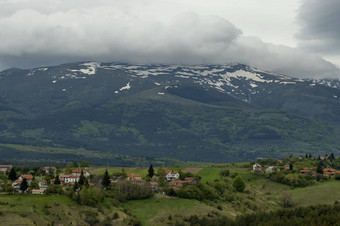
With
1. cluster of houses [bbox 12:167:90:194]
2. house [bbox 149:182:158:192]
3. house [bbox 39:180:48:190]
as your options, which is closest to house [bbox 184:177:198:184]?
house [bbox 149:182:158:192]

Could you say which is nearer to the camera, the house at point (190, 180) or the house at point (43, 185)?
the house at point (43, 185)

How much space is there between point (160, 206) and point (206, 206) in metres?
16.4

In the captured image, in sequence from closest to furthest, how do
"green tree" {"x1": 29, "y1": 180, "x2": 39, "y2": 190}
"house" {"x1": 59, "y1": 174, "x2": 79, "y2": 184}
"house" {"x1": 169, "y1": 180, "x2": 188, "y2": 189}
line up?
"green tree" {"x1": 29, "y1": 180, "x2": 39, "y2": 190}
"house" {"x1": 169, "y1": 180, "x2": 188, "y2": 189}
"house" {"x1": 59, "y1": 174, "x2": 79, "y2": 184}

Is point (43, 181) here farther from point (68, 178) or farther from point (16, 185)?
point (68, 178)

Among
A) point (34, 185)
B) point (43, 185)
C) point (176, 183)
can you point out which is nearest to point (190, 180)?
point (176, 183)

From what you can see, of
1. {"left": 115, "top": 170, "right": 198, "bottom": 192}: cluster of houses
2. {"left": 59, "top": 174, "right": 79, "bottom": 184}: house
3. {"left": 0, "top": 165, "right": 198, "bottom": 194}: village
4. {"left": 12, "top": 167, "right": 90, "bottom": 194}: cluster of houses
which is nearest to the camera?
{"left": 0, "top": 165, "right": 198, "bottom": 194}: village

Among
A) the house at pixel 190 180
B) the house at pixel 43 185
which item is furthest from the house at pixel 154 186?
the house at pixel 43 185

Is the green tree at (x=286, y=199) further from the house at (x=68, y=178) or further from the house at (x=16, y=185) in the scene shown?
the house at (x=16, y=185)

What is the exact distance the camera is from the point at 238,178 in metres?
194

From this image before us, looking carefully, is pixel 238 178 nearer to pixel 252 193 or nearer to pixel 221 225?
pixel 252 193

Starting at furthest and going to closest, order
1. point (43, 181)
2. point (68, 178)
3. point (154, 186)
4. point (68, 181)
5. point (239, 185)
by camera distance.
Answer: point (239, 185), point (68, 178), point (68, 181), point (154, 186), point (43, 181)

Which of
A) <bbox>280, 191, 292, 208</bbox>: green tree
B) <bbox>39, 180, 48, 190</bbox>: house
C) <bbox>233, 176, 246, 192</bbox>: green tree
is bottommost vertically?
<bbox>280, 191, 292, 208</bbox>: green tree

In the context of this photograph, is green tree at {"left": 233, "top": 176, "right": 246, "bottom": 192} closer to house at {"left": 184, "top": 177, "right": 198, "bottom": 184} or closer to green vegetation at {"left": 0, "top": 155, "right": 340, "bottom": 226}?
green vegetation at {"left": 0, "top": 155, "right": 340, "bottom": 226}

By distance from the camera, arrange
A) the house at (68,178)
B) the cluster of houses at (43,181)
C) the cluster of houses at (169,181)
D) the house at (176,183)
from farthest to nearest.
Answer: the house at (68,178) → the house at (176,183) → the cluster of houses at (169,181) → the cluster of houses at (43,181)
